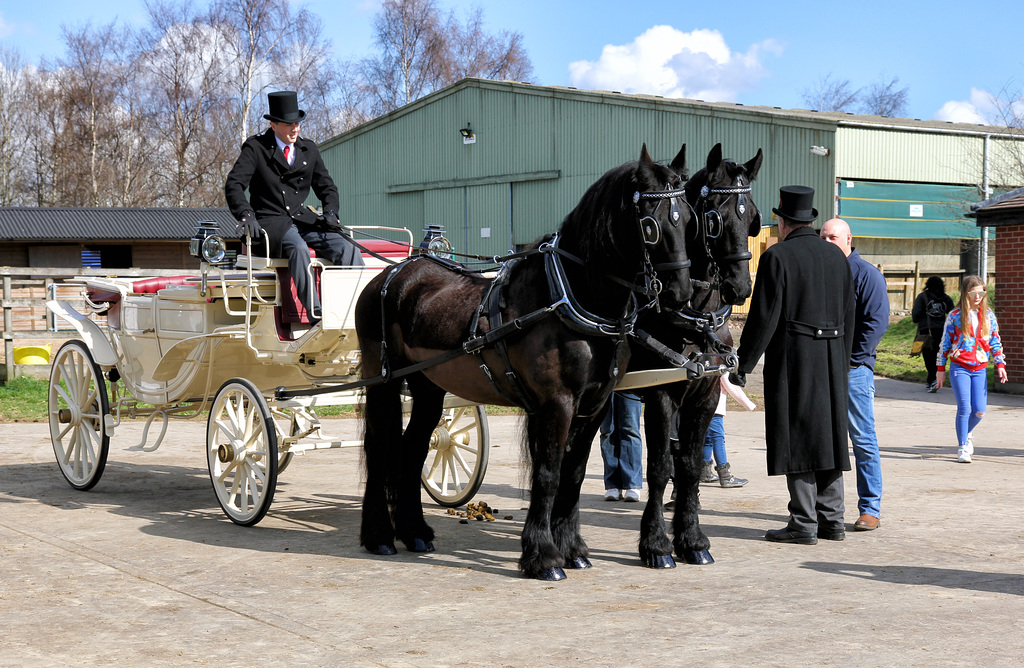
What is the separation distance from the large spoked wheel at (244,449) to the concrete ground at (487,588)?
217 millimetres

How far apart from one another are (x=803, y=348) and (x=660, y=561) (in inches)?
64.6

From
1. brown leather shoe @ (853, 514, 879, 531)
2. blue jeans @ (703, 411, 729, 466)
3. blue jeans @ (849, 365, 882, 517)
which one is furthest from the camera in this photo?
blue jeans @ (703, 411, 729, 466)

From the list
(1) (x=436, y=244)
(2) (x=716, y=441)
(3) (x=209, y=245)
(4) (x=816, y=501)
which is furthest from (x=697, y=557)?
(3) (x=209, y=245)

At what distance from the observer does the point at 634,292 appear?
5.65 metres

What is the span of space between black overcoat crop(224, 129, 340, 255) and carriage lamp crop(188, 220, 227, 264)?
22cm

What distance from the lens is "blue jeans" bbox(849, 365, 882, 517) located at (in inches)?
282

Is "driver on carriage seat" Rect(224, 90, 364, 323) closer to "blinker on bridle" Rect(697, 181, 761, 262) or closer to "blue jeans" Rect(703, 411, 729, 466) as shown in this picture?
"blinker on bridle" Rect(697, 181, 761, 262)

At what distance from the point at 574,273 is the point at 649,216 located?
60cm

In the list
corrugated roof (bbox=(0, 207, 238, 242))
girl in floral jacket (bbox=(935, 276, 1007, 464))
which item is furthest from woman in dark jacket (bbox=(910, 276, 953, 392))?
corrugated roof (bbox=(0, 207, 238, 242))

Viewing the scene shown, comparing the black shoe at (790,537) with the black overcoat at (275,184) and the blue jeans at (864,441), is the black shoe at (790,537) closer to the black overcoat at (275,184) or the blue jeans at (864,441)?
the blue jeans at (864,441)

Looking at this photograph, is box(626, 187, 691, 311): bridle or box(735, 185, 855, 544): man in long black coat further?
box(735, 185, 855, 544): man in long black coat

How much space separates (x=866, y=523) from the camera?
7.06 metres

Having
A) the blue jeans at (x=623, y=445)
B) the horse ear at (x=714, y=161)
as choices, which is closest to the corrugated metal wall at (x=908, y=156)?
the blue jeans at (x=623, y=445)

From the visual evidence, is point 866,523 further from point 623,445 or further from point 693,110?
point 693,110
